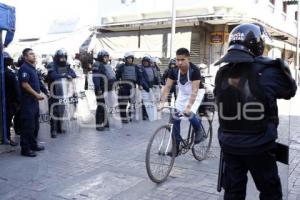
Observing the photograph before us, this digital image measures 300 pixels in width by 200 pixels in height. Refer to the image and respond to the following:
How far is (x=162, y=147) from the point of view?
493 cm

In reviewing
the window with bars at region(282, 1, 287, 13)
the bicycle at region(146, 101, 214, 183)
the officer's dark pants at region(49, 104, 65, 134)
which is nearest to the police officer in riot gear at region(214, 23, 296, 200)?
the bicycle at region(146, 101, 214, 183)

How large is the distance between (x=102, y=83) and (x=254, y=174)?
6069mm

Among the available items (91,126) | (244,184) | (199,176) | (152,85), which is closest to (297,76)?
(152,85)

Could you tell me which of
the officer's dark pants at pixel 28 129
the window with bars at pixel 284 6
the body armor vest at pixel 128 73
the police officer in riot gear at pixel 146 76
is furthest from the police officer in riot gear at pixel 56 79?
the window with bars at pixel 284 6

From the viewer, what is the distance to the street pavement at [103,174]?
180 inches

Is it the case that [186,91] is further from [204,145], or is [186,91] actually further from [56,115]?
[56,115]

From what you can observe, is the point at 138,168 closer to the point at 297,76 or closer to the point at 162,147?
the point at 162,147

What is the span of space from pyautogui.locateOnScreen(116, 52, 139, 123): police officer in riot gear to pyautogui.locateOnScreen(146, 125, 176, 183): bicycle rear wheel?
186 inches

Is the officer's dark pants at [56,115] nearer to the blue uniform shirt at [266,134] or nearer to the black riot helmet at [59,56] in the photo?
the black riot helmet at [59,56]

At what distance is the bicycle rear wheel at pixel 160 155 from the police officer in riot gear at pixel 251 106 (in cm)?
185

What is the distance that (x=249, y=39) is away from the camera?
9.29 ft

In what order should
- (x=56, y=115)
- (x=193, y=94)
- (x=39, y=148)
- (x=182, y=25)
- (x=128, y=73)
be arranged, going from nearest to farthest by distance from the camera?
(x=193, y=94)
(x=39, y=148)
(x=56, y=115)
(x=128, y=73)
(x=182, y=25)

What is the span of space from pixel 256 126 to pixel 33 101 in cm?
430

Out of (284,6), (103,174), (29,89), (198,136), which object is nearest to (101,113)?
(29,89)
